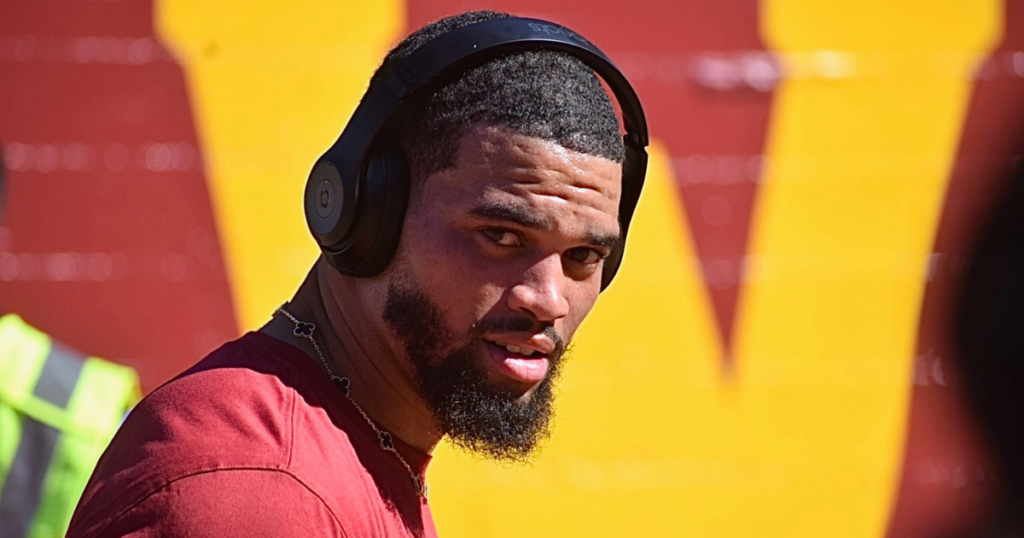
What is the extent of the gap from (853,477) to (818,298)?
1.65 feet

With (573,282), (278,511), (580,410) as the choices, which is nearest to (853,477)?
(580,410)

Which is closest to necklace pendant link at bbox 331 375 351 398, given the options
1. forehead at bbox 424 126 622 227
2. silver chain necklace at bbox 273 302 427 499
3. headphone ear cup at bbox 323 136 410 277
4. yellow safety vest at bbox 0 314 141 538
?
silver chain necklace at bbox 273 302 427 499

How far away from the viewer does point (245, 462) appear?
1079 millimetres

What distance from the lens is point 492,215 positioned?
1.40 meters

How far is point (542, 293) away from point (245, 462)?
1.57 ft

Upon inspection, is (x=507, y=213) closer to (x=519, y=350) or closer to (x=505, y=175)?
(x=505, y=175)

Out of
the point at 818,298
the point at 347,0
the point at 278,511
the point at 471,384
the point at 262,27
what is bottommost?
the point at 278,511

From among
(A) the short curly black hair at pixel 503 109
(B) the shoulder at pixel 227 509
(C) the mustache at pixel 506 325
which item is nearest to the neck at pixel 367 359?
(C) the mustache at pixel 506 325

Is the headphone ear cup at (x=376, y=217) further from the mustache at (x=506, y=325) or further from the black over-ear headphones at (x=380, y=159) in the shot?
the mustache at (x=506, y=325)

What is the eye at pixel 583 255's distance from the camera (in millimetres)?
1488

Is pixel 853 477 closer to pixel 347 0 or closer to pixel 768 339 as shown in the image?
pixel 768 339

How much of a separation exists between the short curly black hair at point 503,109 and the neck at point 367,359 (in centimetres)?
21

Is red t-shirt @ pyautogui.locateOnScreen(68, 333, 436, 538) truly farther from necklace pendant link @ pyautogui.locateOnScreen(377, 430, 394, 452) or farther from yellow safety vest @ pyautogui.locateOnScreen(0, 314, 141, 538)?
yellow safety vest @ pyautogui.locateOnScreen(0, 314, 141, 538)

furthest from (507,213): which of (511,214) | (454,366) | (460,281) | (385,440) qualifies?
(385,440)
